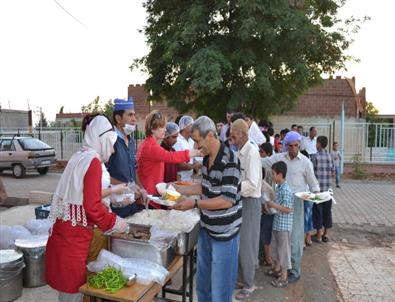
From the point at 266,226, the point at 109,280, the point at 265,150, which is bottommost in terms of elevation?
the point at 266,226

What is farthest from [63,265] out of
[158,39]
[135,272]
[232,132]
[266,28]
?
[158,39]

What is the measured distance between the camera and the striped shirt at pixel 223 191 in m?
2.92

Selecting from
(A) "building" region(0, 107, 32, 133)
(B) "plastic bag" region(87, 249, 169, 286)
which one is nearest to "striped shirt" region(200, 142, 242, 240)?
(B) "plastic bag" region(87, 249, 169, 286)

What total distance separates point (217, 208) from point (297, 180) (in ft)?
8.17

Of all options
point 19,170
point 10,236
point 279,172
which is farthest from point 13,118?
point 279,172

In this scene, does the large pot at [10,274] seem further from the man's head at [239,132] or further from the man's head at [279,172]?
the man's head at [279,172]

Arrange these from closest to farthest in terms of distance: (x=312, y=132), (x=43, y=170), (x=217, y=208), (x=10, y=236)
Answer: (x=217, y=208) < (x=10, y=236) < (x=312, y=132) < (x=43, y=170)

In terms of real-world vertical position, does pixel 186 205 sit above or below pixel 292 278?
above

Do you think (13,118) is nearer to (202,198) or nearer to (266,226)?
(266,226)

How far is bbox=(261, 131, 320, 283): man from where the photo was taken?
4.81m

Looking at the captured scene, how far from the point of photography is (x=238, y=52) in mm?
11586

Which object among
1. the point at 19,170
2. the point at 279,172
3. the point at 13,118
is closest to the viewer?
the point at 279,172

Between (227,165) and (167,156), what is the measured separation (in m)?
1.23

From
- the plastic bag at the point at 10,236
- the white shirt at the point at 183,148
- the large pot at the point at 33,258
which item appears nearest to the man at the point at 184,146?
the white shirt at the point at 183,148
